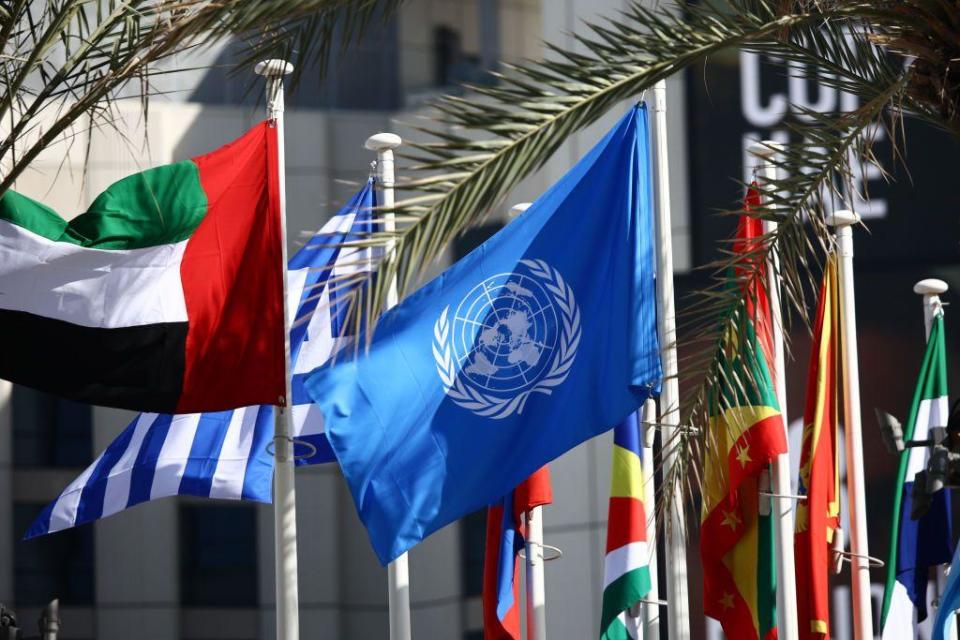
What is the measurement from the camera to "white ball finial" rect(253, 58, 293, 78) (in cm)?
863

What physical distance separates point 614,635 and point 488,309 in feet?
9.24

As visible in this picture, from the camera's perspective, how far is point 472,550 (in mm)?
21000

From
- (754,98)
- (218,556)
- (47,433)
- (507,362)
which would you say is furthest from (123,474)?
(47,433)

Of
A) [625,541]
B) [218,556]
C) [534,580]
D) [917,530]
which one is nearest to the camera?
[625,541]

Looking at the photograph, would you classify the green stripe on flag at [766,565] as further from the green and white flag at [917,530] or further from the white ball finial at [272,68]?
the white ball finial at [272,68]

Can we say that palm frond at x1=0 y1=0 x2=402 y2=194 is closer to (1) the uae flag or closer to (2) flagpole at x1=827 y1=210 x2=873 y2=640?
(1) the uae flag

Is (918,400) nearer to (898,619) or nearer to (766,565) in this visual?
(898,619)

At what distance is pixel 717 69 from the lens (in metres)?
18.0

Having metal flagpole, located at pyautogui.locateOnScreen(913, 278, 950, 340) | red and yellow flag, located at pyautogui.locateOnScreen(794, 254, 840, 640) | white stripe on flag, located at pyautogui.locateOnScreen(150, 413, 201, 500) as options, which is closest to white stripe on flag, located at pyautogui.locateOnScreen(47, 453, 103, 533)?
white stripe on flag, located at pyautogui.locateOnScreen(150, 413, 201, 500)

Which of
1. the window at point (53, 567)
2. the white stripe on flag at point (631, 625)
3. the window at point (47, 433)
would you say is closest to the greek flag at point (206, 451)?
the white stripe on flag at point (631, 625)

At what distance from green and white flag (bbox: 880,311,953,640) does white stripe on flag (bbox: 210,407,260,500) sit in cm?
511

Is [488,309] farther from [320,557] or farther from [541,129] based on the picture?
[320,557]

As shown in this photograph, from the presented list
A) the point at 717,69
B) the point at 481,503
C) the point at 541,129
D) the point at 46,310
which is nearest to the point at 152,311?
the point at 46,310

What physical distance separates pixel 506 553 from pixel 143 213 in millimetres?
3737
